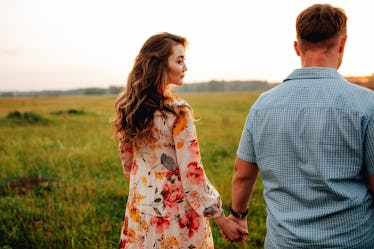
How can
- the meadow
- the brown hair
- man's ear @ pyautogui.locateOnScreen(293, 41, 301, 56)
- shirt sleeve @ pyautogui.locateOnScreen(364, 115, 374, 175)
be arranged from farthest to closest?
the meadow → man's ear @ pyautogui.locateOnScreen(293, 41, 301, 56) → the brown hair → shirt sleeve @ pyautogui.locateOnScreen(364, 115, 374, 175)

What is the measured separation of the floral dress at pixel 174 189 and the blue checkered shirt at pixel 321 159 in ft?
2.39

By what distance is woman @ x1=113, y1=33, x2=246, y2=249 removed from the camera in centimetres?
265

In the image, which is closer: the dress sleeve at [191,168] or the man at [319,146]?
the man at [319,146]

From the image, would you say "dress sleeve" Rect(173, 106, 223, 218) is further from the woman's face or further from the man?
the man

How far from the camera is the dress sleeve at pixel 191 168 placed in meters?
2.62

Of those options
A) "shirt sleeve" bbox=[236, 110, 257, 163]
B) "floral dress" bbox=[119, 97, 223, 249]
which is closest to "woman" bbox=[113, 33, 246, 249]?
"floral dress" bbox=[119, 97, 223, 249]

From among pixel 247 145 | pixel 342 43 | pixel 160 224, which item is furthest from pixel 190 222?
pixel 342 43

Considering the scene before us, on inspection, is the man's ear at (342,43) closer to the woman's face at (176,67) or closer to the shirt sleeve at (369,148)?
the shirt sleeve at (369,148)

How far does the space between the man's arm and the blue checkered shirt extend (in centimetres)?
26

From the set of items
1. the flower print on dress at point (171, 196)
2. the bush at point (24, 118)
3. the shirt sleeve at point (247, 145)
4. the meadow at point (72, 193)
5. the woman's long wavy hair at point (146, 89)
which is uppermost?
the woman's long wavy hair at point (146, 89)

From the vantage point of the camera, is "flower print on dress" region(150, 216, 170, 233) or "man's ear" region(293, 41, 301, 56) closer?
"man's ear" region(293, 41, 301, 56)

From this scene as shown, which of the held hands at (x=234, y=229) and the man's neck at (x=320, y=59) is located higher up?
the man's neck at (x=320, y=59)

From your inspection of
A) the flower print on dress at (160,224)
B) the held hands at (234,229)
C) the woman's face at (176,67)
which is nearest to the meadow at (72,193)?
the woman's face at (176,67)

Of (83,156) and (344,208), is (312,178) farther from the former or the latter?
(83,156)
